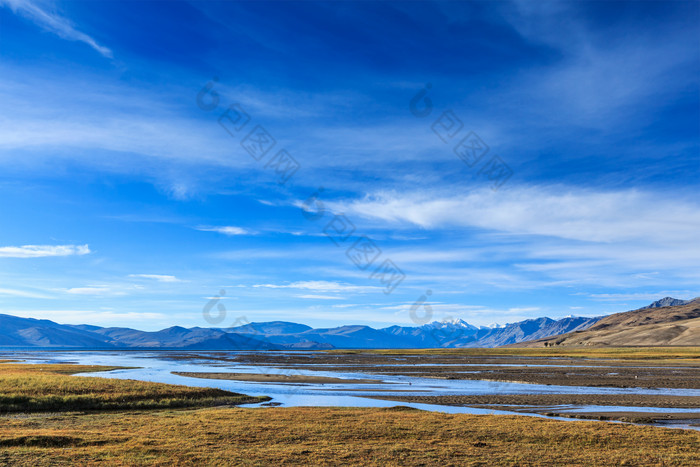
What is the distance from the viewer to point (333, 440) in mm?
26203

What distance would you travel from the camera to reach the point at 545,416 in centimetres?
3622

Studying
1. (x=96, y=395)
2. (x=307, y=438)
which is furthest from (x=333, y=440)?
(x=96, y=395)

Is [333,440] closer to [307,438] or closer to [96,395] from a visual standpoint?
[307,438]

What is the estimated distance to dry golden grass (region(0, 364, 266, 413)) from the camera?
38438mm

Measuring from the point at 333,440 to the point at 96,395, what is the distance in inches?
1028

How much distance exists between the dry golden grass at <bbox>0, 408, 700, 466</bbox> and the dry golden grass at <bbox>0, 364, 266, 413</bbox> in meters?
5.22

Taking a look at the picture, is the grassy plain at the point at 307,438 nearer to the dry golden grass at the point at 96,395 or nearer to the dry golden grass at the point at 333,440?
the dry golden grass at the point at 333,440

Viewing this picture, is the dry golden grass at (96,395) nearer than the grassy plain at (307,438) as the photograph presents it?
No

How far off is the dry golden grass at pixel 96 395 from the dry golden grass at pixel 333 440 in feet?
17.1

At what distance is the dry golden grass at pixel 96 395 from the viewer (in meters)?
38.4

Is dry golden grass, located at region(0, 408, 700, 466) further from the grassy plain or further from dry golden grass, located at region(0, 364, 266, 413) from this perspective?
dry golden grass, located at region(0, 364, 266, 413)

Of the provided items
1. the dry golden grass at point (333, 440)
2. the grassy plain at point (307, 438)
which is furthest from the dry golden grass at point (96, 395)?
the dry golden grass at point (333, 440)

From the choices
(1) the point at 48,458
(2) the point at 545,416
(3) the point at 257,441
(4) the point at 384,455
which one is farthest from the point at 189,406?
(2) the point at 545,416

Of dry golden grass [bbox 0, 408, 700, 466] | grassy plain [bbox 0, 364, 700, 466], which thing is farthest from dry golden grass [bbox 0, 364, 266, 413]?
dry golden grass [bbox 0, 408, 700, 466]
